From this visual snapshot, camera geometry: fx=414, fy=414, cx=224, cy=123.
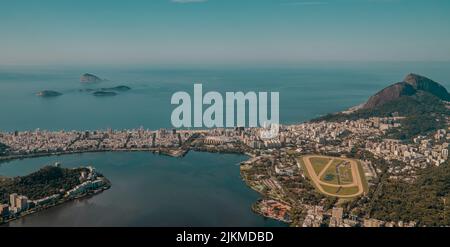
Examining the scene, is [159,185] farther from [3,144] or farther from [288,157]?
[3,144]

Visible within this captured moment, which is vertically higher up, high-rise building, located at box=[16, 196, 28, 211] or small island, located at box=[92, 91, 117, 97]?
small island, located at box=[92, 91, 117, 97]

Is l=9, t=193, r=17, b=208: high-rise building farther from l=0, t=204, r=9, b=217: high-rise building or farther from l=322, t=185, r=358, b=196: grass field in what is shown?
l=322, t=185, r=358, b=196: grass field

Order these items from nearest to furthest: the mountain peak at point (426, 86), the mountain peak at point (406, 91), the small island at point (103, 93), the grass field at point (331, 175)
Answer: the grass field at point (331, 175) < the mountain peak at point (406, 91) < the mountain peak at point (426, 86) < the small island at point (103, 93)

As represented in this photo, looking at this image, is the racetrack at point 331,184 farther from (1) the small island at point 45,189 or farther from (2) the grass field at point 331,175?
(1) the small island at point 45,189

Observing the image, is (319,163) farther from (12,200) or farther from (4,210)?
(4,210)

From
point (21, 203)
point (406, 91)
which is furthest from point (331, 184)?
point (406, 91)

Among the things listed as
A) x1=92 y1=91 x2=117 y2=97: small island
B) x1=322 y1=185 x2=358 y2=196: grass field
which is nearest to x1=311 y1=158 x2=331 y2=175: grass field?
x1=322 y1=185 x2=358 y2=196: grass field

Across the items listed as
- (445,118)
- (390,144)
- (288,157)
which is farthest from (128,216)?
(445,118)

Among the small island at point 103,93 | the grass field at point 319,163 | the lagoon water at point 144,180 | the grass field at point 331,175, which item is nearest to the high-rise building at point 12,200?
the lagoon water at point 144,180
